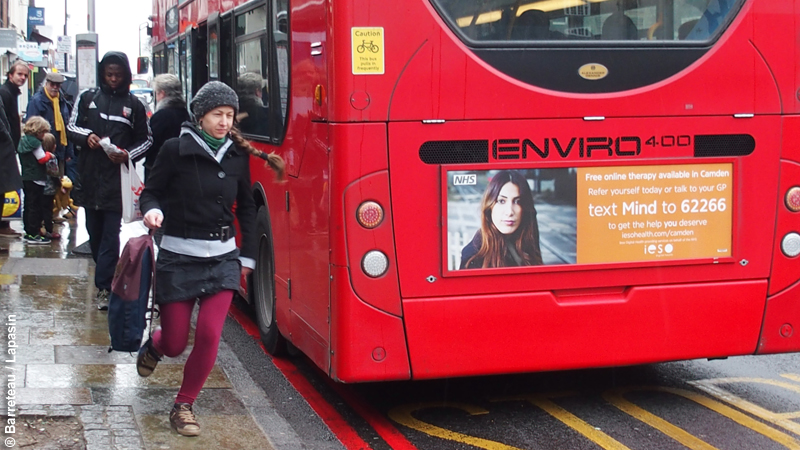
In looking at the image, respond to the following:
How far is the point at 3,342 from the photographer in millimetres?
6773

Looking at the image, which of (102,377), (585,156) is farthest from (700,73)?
(102,377)

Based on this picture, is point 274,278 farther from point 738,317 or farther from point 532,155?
point 738,317

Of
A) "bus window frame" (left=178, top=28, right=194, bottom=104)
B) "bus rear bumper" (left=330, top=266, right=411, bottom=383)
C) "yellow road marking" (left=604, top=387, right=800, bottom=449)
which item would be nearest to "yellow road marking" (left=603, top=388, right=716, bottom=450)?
"yellow road marking" (left=604, top=387, right=800, bottom=449)

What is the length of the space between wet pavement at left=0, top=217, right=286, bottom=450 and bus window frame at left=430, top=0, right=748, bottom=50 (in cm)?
218

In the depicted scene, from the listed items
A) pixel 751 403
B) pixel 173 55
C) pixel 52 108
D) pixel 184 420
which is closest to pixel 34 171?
pixel 52 108

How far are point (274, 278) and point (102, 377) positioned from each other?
1279 millimetres

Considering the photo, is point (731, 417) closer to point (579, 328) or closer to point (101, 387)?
point (579, 328)

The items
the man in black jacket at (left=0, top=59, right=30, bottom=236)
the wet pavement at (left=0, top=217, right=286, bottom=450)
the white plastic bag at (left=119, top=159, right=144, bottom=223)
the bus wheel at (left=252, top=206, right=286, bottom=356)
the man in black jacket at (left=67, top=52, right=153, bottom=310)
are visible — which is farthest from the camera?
the man in black jacket at (left=0, top=59, right=30, bottom=236)

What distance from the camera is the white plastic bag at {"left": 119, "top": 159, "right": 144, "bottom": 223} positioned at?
714 cm

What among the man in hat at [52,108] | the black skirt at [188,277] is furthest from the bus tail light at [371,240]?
the man in hat at [52,108]

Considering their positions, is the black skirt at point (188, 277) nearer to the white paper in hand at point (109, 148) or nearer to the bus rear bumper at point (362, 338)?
the bus rear bumper at point (362, 338)

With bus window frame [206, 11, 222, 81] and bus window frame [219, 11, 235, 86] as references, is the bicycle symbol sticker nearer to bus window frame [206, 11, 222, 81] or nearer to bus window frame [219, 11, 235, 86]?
bus window frame [219, 11, 235, 86]

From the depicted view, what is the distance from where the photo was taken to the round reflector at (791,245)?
5.64 m

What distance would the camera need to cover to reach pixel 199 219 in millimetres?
5090
